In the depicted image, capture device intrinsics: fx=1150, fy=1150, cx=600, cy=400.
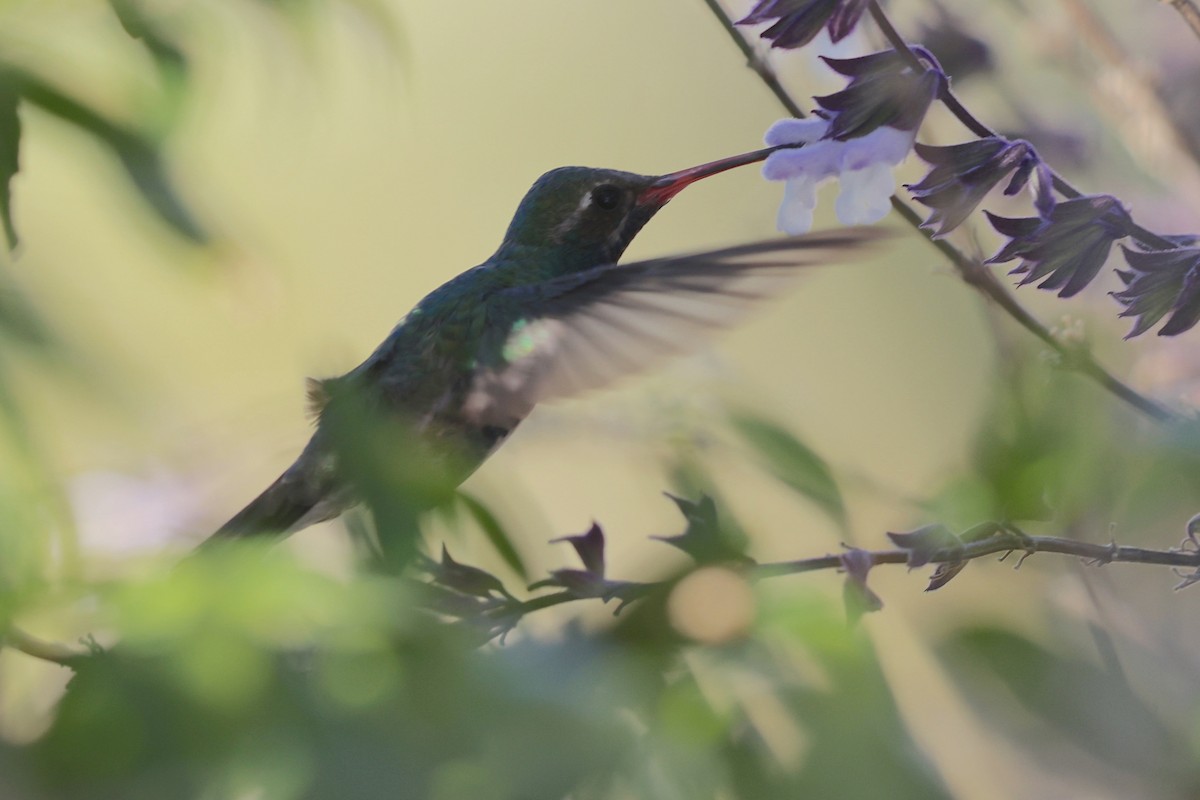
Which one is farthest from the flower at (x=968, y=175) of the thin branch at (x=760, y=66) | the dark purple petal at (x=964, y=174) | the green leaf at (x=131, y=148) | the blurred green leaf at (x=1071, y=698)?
the green leaf at (x=131, y=148)

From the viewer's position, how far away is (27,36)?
0.53 m

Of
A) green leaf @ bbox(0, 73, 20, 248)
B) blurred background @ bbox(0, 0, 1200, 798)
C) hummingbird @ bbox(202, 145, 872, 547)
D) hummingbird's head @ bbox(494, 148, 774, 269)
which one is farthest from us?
hummingbird's head @ bbox(494, 148, 774, 269)

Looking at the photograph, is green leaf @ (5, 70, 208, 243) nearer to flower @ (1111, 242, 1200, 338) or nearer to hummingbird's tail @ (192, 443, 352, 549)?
hummingbird's tail @ (192, 443, 352, 549)

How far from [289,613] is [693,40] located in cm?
160

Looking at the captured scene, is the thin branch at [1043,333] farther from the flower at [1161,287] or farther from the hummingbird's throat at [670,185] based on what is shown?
the hummingbird's throat at [670,185]

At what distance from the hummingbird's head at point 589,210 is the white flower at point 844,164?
0.74 feet

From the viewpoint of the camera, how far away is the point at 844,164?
0.61 meters

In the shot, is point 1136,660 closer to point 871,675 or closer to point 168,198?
point 871,675

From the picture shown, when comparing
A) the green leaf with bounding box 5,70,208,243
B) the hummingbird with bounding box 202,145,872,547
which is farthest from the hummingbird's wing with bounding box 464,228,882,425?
the green leaf with bounding box 5,70,208,243

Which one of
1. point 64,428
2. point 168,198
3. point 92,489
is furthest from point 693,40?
point 64,428

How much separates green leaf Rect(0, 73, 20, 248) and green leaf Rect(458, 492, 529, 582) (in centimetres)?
22

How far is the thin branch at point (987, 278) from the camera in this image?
0.54m

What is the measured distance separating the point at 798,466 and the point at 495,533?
143 millimetres

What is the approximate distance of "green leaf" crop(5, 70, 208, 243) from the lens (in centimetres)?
49
